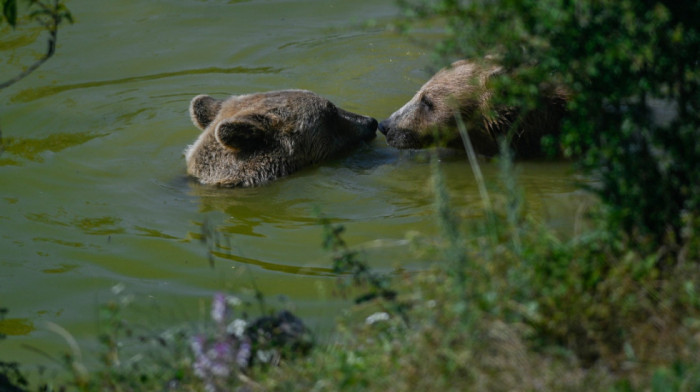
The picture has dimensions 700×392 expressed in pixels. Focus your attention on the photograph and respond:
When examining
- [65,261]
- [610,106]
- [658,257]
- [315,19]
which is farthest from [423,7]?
[315,19]

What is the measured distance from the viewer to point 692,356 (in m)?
3.72

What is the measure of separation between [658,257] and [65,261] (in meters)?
4.83

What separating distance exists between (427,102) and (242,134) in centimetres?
194

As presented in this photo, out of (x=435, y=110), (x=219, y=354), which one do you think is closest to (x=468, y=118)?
(x=435, y=110)

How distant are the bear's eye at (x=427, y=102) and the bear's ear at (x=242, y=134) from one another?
5.34 ft

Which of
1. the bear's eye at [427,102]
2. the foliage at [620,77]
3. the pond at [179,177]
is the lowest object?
the pond at [179,177]

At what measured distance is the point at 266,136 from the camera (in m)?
9.49

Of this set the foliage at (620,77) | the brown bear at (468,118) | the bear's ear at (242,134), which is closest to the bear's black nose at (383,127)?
the brown bear at (468,118)

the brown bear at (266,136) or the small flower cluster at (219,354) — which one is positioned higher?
the small flower cluster at (219,354)

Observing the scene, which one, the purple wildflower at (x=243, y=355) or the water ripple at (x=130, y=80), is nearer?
the purple wildflower at (x=243, y=355)

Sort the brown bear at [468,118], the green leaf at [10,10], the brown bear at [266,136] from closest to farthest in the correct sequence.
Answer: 1. the green leaf at [10,10]
2. the brown bear at [468,118]
3. the brown bear at [266,136]

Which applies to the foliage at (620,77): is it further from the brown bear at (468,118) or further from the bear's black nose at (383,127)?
the bear's black nose at (383,127)

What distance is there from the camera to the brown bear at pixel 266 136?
926 cm

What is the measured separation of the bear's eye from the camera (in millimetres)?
9742
